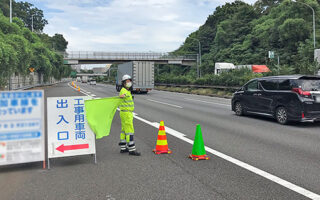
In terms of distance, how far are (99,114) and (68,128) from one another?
0.66m

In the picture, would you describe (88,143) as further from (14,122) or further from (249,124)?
(249,124)

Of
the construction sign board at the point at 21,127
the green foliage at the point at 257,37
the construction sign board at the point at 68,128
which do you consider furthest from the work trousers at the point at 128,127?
the green foliage at the point at 257,37

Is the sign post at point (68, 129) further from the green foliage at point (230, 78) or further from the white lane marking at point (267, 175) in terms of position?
the green foliage at point (230, 78)

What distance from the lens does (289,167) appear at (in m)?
5.73

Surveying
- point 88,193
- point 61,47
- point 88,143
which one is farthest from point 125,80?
→ point 61,47

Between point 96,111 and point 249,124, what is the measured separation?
6383 mm

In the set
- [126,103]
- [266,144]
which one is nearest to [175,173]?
[126,103]

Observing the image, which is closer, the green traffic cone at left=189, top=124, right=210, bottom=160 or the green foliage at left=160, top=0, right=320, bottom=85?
the green traffic cone at left=189, top=124, right=210, bottom=160

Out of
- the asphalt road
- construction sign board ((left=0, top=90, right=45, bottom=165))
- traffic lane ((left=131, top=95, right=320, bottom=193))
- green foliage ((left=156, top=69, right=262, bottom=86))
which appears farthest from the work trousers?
green foliage ((left=156, top=69, right=262, bottom=86))

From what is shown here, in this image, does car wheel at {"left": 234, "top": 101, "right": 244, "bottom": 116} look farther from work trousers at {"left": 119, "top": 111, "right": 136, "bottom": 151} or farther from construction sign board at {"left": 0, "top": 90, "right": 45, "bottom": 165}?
construction sign board at {"left": 0, "top": 90, "right": 45, "bottom": 165}

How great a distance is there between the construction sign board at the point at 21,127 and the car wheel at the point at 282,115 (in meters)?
8.00

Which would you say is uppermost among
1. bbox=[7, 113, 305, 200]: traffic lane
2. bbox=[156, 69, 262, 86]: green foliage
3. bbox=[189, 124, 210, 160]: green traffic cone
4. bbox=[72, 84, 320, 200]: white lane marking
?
bbox=[156, 69, 262, 86]: green foliage

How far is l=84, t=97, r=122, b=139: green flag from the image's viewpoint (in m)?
6.12

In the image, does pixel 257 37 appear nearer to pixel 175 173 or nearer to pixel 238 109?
pixel 238 109
